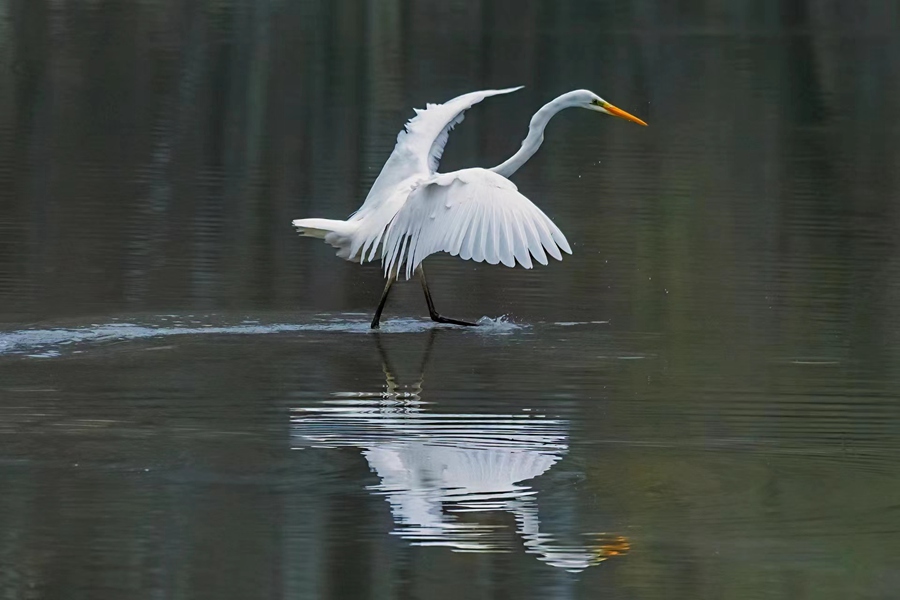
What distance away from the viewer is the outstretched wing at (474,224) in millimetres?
10414

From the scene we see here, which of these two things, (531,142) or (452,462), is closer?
(452,462)

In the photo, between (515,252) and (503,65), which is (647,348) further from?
(503,65)

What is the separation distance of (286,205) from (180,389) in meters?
7.74

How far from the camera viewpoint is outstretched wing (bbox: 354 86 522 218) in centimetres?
1258

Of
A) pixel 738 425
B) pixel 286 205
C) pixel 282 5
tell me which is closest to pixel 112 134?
pixel 286 205

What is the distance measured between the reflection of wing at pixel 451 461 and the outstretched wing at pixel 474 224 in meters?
1.53

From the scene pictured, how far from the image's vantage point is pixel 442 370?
1027cm

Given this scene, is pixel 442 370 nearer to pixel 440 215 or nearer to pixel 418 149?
pixel 440 215

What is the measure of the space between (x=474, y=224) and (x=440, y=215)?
1.26 ft

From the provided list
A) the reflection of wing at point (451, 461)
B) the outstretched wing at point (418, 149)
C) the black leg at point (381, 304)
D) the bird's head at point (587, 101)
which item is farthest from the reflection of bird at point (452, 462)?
the bird's head at point (587, 101)

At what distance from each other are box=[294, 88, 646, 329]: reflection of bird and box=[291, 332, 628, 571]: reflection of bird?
118 centimetres

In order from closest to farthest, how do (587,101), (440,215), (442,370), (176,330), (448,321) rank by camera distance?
(442,370)
(440,215)
(176,330)
(448,321)
(587,101)

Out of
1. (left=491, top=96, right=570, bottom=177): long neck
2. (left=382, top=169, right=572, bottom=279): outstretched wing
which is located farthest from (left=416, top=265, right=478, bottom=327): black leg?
(left=491, top=96, right=570, bottom=177): long neck

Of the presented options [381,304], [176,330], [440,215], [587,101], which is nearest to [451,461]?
[440,215]
